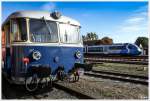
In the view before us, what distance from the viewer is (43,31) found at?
8992 millimetres

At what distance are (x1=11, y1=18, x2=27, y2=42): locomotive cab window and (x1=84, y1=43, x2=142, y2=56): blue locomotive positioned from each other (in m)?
32.0

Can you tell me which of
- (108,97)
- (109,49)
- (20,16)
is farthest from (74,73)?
(109,49)

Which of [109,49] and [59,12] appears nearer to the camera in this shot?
[59,12]

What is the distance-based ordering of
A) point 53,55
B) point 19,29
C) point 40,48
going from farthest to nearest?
point 53,55 < point 40,48 < point 19,29

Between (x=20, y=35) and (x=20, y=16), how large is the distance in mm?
574

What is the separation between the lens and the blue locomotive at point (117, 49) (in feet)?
129

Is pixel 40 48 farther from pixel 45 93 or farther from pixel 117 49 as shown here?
pixel 117 49

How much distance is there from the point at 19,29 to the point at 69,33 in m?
1.85

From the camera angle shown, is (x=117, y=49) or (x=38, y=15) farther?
(x=117, y=49)

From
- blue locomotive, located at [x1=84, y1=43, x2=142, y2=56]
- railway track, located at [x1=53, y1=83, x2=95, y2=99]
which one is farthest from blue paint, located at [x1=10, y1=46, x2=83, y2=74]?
blue locomotive, located at [x1=84, y1=43, x2=142, y2=56]

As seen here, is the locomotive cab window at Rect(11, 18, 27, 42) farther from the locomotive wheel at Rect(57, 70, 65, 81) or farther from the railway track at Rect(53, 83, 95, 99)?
the railway track at Rect(53, 83, 95, 99)

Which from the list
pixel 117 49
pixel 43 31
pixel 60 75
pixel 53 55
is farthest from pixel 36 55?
pixel 117 49

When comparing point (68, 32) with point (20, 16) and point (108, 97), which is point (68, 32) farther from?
point (108, 97)

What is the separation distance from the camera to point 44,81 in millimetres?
8930
